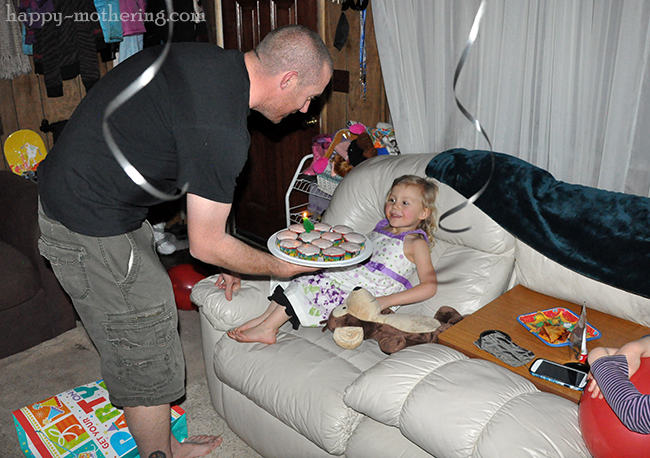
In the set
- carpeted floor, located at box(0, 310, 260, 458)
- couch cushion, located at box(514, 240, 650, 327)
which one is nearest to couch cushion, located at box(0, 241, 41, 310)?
carpeted floor, located at box(0, 310, 260, 458)

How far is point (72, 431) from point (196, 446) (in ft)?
1.48

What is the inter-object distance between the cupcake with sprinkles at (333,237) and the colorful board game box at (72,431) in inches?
39.9

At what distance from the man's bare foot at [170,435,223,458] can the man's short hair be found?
1.43 metres

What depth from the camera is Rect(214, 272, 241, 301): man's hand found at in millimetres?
2104

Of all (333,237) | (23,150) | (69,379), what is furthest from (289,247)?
(23,150)

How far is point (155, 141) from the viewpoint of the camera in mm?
1406

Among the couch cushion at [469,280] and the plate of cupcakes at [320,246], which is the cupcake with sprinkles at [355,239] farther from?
the couch cushion at [469,280]

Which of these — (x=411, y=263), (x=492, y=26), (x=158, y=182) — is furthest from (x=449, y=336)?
(x=492, y=26)

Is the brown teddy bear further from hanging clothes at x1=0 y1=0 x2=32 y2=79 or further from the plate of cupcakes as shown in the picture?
hanging clothes at x1=0 y1=0 x2=32 y2=79

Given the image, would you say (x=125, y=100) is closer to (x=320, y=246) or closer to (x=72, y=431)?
(x=320, y=246)

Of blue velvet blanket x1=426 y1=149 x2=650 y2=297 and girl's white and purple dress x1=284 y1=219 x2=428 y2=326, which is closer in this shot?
blue velvet blanket x1=426 y1=149 x2=650 y2=297

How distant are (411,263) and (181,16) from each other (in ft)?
8.39

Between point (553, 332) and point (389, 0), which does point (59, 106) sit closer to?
point (389, 0)
